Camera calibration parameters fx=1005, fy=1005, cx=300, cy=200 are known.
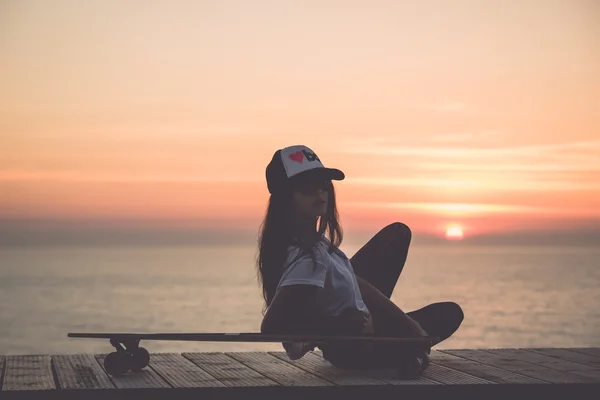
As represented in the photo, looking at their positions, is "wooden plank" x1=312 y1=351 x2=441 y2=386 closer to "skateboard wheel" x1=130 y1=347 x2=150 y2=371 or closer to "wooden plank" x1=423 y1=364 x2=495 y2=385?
"wooden plank" x1=423 y1=364 x2=495 y2=385

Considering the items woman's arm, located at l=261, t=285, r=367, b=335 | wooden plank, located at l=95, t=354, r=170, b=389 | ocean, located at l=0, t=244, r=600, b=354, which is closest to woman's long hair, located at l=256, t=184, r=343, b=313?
woman's arm, located at l=261, t=285, r=367, b=335

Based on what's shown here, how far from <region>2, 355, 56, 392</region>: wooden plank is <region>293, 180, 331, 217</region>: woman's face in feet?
4.42

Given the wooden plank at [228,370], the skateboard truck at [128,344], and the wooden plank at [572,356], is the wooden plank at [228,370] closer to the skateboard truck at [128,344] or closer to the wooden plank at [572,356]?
the skateboard truck at [128,344]

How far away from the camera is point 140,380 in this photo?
451 cm

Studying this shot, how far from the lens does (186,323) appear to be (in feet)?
87.3

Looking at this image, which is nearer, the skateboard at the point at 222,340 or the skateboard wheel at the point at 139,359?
the skateboard at the point at 222,340

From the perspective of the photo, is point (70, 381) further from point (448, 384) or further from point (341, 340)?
point (448, 384)

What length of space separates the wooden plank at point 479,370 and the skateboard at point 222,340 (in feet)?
0.90

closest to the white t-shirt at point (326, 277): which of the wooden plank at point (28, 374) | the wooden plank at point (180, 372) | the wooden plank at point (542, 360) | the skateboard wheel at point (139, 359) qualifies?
the wooden plank at point (180, 372)

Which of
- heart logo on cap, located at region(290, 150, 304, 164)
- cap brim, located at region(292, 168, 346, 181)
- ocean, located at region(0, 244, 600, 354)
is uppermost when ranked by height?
heart logo on cap, located at region(290, 150, 304, 164)

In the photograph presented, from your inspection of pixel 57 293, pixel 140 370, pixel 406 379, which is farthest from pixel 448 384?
pixel 57 293

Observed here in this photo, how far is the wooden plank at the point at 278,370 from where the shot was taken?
Answer: 4.54 m

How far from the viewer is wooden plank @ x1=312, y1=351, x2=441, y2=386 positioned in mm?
4559

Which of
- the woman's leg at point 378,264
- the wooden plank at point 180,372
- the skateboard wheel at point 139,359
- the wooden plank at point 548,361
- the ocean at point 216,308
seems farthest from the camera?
the ocean at point 216,308
